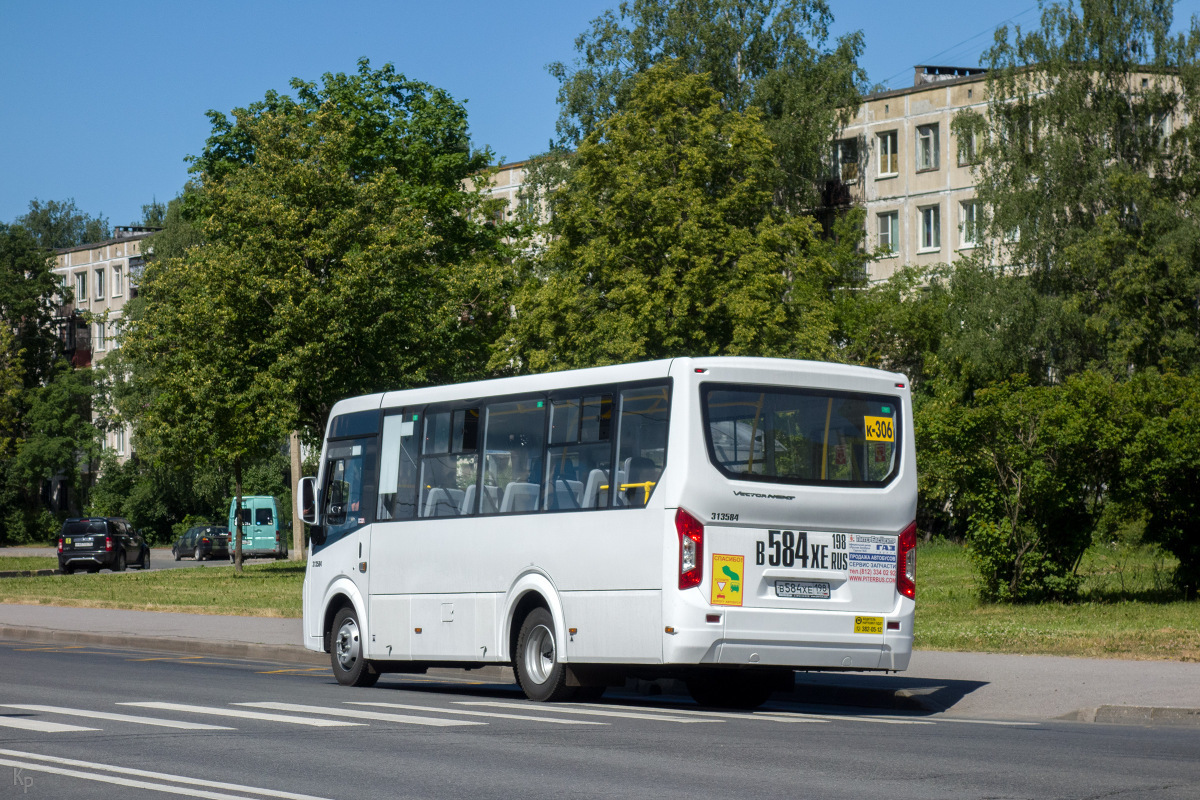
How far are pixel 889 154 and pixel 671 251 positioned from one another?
25412mm

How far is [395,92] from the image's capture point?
178ft

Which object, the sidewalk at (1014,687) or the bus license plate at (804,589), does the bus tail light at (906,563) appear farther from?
the sidewalk at (1014,687)

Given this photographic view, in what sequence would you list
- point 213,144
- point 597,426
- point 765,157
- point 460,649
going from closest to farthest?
point 597,426
point 460,649
point 765,157
point 213,144

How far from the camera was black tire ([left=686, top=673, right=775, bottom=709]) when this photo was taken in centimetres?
1510

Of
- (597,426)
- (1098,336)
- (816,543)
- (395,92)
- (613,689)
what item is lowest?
(613,689)

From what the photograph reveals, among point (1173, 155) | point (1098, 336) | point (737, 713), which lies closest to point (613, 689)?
point (737, 713)

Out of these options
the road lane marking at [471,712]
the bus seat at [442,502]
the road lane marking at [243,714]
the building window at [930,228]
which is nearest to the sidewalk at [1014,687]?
the bus seat at [442,502]

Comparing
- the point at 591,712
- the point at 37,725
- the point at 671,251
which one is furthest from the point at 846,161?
the point at 37,725

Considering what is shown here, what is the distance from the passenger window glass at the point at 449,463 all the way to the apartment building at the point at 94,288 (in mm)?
92703

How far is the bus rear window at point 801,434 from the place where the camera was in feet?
45.3

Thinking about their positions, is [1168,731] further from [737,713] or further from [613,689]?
[613,689]

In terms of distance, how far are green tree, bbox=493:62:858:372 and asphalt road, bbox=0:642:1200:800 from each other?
92.3 feet

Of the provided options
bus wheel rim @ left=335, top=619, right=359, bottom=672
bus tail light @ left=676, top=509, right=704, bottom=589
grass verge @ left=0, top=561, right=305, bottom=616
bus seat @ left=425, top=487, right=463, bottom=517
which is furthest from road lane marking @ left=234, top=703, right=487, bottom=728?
grass verge @ left=0, top=561, right=305, bottom=616

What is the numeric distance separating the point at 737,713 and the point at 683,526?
1842mm
